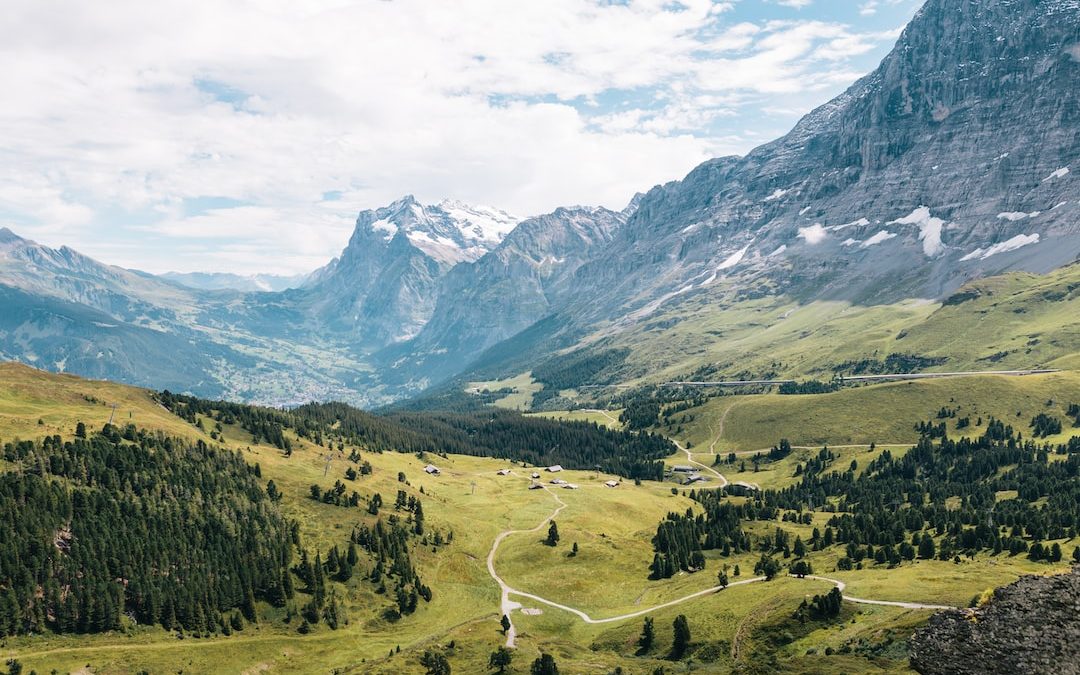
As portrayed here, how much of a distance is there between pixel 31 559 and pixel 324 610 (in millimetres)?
50041

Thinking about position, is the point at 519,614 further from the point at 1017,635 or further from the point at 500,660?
the point at 1017,635

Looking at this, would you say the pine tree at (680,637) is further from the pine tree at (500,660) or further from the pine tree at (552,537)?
the pine tree at (552,537)

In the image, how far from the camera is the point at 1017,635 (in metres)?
61.8

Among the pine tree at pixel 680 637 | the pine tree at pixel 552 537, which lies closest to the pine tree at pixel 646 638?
the pine tree at pixel 680 637

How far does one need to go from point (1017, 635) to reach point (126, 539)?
141 metres

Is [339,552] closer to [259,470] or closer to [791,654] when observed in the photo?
[259,470]

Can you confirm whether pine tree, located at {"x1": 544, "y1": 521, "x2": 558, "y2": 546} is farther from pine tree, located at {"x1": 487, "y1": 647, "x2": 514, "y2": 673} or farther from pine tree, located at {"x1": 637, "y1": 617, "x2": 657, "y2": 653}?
pine tree, located at {"x1": 487, "y1": 647, "x2": 514, "y2": 673}

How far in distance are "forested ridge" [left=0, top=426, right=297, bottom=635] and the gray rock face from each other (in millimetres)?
115702

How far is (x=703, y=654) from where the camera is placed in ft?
347

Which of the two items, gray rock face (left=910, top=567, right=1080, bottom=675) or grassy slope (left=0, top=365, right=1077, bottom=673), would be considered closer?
gray rock face (left=910, top=567, right=1080, bottom=675)

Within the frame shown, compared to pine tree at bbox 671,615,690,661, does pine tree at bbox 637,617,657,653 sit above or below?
below

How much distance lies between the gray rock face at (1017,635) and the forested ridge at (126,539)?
380 ft

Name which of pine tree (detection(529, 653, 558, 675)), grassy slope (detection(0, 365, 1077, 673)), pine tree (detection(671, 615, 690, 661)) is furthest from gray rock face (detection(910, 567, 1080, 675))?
pine tree (detection(529, 653, 558, 675))

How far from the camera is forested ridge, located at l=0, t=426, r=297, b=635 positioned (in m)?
122
